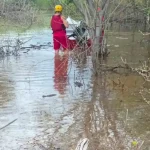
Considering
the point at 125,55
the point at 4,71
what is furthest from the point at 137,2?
the point at 4,71

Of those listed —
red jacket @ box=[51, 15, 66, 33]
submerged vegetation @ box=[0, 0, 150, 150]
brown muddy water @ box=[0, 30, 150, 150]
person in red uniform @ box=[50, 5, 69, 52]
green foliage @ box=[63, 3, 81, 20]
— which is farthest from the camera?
red jacket @ box=[51, 15, 66, 33]

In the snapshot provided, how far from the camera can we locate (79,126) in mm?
7188

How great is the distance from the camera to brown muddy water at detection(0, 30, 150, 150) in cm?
653

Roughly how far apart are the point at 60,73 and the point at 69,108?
3.64m

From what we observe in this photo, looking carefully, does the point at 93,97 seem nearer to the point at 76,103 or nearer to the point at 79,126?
the point at 76,103

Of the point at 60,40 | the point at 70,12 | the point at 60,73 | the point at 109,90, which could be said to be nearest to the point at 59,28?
the point at 60,40

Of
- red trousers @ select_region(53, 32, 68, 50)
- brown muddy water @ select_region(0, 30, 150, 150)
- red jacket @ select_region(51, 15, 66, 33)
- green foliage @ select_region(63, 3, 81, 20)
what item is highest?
green foliage @ select_region(63, 3, 81, 20)

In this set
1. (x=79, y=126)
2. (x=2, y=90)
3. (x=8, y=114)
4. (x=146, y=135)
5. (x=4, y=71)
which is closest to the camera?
(x=146, y=135)

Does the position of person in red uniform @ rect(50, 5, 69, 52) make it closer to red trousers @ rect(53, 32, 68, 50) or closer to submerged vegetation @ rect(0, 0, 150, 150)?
red trousers @ rect(53, 32, 68, 50)

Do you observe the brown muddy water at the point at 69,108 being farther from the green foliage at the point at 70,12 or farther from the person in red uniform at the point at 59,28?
the green foliage at the point at 70,12

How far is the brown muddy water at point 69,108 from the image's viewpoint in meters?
6.53

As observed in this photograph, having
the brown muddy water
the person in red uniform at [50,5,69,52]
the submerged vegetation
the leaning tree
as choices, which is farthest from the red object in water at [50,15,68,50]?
the leaning tree

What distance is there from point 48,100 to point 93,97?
901 mm

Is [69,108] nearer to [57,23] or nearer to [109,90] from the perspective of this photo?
[109,90]
